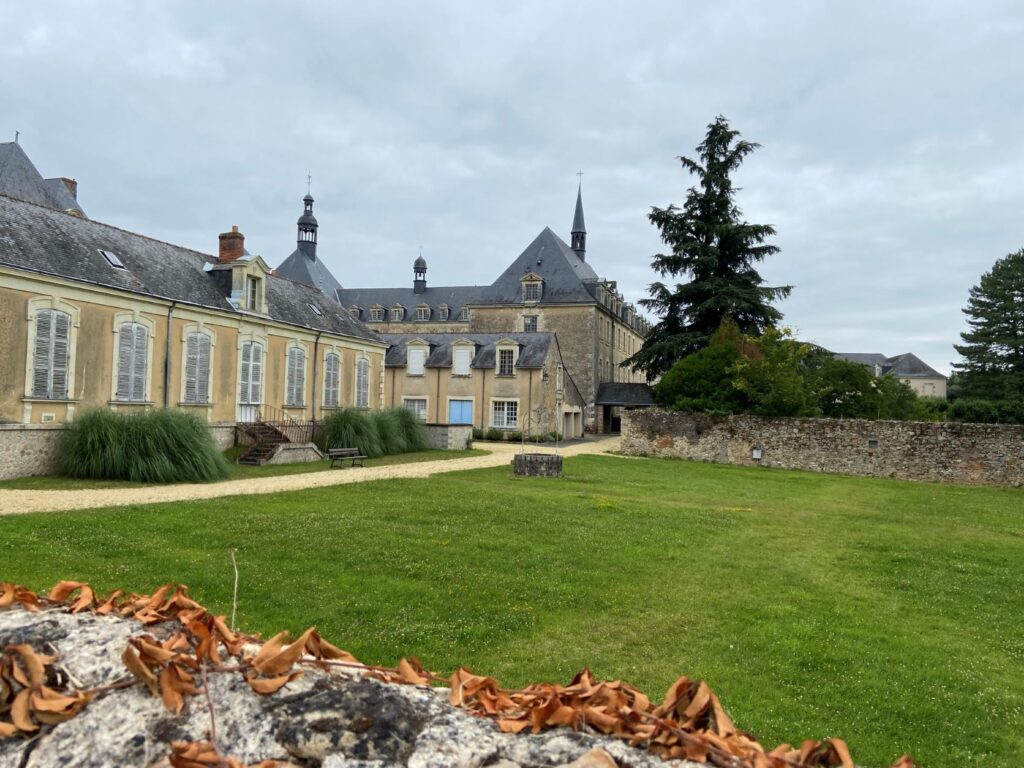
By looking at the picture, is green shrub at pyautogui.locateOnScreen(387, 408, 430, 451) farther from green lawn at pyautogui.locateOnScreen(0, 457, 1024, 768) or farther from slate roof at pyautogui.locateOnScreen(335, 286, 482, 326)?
slate roof at pyautogui.locateOnScreen(335, 286, 482, 326)

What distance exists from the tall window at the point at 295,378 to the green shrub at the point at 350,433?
6.58 feet

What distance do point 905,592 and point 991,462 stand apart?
627 inches

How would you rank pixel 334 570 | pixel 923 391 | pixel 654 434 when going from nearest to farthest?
pixel 334 570 < pixel 654 434 < pixel 923 391

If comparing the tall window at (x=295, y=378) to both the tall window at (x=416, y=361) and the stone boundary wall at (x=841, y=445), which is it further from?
the stone boundary wall at (x=841, y=445)

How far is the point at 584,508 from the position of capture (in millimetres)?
10492

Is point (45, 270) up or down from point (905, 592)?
up

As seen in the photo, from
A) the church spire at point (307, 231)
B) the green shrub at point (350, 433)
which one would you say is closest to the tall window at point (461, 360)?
the green shrub at point (350, 433)

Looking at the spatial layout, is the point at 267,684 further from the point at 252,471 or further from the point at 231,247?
the point at 231,247

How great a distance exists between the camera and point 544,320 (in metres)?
41.8

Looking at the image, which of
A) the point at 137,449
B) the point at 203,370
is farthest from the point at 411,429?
the point at 137,449

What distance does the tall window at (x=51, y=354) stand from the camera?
13984 millimetres

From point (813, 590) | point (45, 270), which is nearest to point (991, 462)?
point (813, 590)

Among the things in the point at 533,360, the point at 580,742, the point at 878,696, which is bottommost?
the point at 878,696

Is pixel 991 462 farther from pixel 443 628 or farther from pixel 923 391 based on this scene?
pixel 923 391
